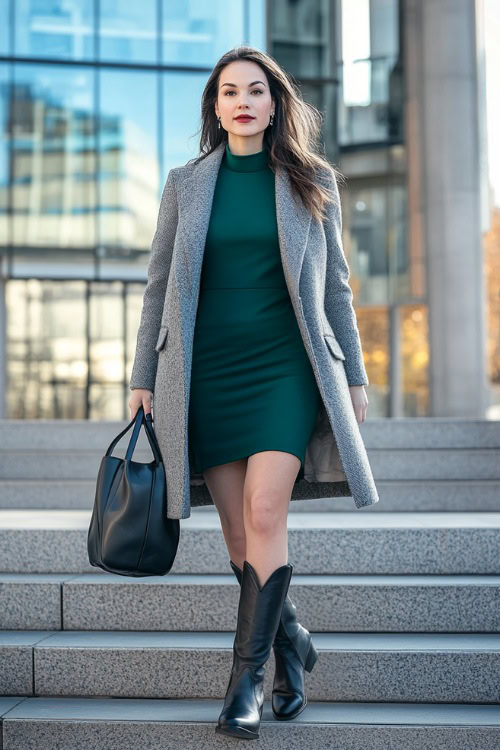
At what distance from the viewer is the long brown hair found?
2936 millimetres

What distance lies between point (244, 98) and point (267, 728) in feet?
7.04

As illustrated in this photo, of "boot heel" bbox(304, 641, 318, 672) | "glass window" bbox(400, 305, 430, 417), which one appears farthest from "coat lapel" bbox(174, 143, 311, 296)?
"glass window" bbox(400, 305, 430, 417)

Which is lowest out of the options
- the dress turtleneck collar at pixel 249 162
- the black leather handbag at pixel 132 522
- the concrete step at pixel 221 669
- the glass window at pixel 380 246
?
the concrete step at pixel 221 669

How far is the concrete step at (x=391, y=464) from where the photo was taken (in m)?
5.92

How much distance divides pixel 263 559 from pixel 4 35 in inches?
512

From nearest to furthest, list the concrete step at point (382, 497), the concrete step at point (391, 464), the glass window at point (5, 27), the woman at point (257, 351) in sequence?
1. the woman at point (257, 351)
2. the concrete step at point (382, 497)
3. the concrete step at point (391, 464)
4. the glass window at point (5, 27)

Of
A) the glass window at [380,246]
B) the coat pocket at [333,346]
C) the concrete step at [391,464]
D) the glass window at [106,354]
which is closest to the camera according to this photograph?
the coat pocket at [333,346]

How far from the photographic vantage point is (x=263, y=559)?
2729 millimetres

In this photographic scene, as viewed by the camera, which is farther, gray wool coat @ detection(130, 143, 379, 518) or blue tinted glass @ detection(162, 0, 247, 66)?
blue tinted glass @ detection(162, 0, 247, 66)

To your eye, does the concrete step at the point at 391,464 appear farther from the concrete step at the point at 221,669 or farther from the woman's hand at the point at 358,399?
the woman's hand at the point at 358,399

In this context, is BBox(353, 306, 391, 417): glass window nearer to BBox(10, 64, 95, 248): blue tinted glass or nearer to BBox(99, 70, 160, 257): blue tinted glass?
BBox(99, 70, 160, 257): blue tinted glass

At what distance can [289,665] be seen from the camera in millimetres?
2895

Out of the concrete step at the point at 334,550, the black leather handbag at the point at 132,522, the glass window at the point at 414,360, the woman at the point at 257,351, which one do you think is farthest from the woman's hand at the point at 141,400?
the glass window at the point at 414,360

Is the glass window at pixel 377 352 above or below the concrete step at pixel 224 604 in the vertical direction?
above
